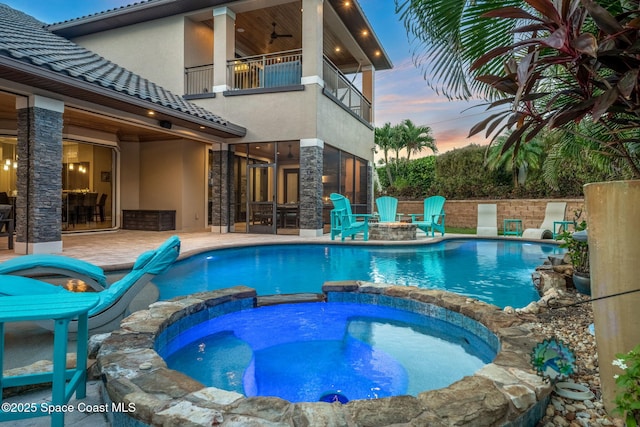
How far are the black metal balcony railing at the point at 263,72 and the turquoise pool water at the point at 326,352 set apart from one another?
8.53 m

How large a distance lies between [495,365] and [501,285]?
3.36 meters

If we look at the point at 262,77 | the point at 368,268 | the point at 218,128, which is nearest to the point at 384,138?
the point at 262,77

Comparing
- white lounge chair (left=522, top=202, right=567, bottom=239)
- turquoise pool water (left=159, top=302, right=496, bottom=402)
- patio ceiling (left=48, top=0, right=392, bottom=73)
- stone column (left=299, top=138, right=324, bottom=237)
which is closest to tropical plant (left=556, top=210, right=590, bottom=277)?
turquoise pool water (left=159, top=302, right=496, bottom=402)

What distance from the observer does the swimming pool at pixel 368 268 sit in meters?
4.74

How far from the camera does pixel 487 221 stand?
10.8m

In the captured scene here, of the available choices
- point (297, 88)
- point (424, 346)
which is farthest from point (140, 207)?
point (424, 346)

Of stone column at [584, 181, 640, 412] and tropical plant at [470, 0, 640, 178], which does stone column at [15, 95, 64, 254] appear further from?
stone column at [584, 181, 640, 412]

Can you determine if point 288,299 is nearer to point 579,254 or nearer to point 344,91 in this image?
point 579,254

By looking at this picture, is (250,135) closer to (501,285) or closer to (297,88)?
(297,88)

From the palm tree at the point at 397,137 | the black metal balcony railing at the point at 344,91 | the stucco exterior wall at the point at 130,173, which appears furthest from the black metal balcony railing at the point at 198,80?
the palm tree at the point at 397,137

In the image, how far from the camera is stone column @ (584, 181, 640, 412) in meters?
1.42

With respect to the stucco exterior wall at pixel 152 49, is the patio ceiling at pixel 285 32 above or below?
above

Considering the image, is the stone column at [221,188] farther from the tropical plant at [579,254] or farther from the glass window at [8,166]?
the tropical plant at [579,254]

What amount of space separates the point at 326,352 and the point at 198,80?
11.2 m
